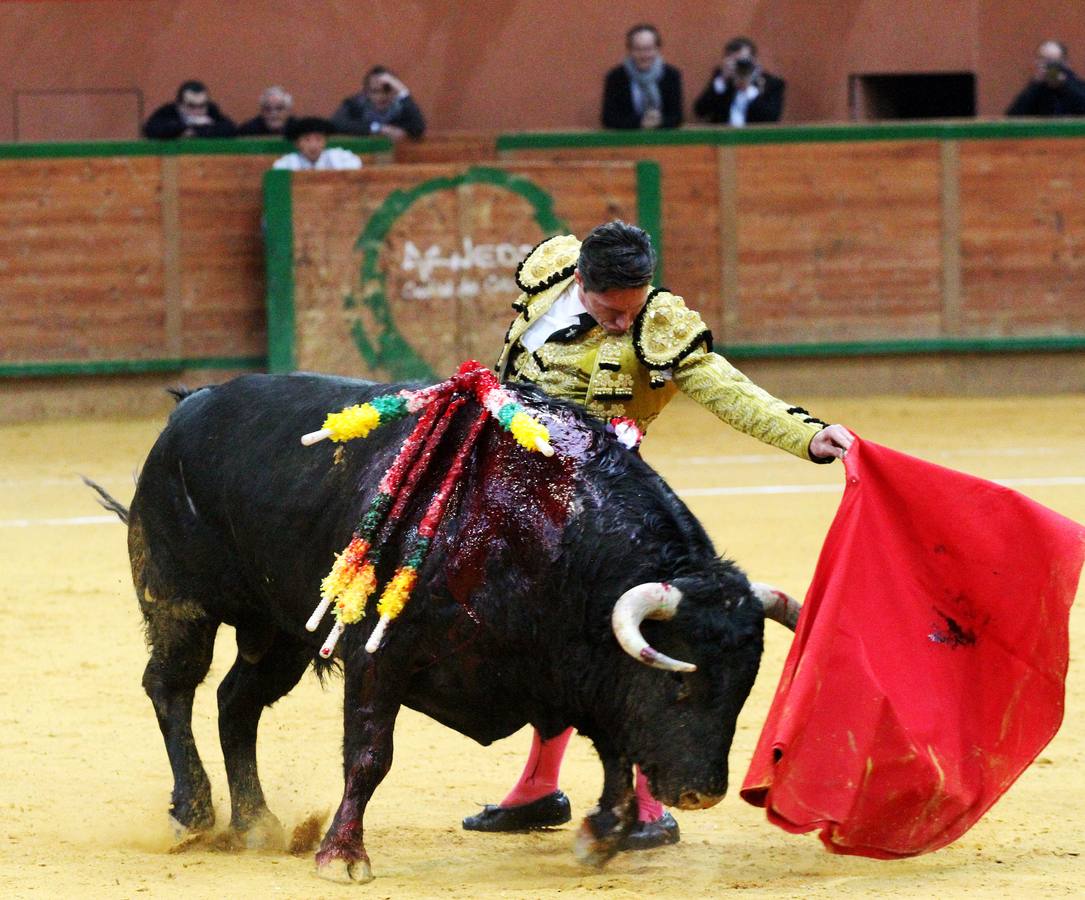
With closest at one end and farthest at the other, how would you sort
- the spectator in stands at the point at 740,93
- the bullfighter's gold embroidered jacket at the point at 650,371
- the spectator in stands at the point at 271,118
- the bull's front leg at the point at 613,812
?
the bull's front leg at the point at 613,812 → the bullfighter's gold embroidered jacket at the point at 650,371 → the spectator in stands at the point at 271,118 → the spectator in stands at the point at 740,93

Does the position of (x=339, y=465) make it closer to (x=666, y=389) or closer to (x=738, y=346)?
(x=666, y=389)

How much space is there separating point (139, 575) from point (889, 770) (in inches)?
79.7

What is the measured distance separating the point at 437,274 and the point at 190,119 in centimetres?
195

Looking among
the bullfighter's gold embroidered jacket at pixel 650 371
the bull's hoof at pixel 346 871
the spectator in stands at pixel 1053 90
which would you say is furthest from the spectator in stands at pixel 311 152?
the bull's hoof at pixel 346 871

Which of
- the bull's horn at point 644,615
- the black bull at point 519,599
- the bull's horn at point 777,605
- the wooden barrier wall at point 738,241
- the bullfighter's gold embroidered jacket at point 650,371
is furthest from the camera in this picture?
the wooden barrier wall at point 738,241

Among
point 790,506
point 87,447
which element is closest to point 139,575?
point 790,506

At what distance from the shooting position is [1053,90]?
13.3 metres

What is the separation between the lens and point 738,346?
12859 millimetres

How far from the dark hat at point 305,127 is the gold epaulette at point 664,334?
784 cm

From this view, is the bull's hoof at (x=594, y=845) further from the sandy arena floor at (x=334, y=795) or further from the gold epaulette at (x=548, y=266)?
the gold epaulette at (x=548, y=266)

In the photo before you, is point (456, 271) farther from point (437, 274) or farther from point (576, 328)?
point (576, 328)

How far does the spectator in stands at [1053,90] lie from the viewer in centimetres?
1326

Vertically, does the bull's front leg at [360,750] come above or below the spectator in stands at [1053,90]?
below

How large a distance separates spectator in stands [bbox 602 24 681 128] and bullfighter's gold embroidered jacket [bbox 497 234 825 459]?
8.20 m
